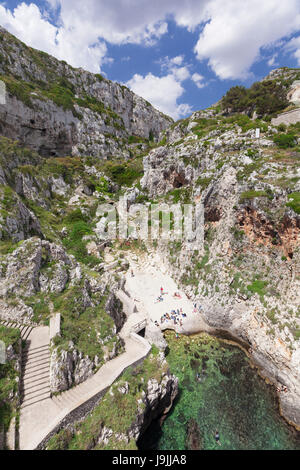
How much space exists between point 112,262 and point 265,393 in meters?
20.8

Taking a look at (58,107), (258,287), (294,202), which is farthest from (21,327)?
(58,107)

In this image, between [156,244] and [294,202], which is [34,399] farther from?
[156,244]

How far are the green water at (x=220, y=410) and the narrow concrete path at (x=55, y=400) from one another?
3864 millimetres

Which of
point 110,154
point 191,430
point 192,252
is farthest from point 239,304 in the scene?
point 110,154

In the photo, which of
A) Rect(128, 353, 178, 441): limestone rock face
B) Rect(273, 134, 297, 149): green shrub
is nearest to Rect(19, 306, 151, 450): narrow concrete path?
Rect(128, 353, 178, 441): limestone rock face

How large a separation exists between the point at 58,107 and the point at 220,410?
6714 cm

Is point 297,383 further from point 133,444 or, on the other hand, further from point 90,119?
point 90,119

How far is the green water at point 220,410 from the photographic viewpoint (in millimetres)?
10984

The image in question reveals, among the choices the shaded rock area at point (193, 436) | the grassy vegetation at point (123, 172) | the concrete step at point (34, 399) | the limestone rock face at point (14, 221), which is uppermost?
the grassy vegetation at point (123, 172)

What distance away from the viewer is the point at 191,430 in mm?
11484

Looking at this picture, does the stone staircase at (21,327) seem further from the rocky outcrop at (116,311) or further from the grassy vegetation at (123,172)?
the grassy vegetation at (123,172)

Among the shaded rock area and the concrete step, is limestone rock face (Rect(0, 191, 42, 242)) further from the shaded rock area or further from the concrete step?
the shaded rock area

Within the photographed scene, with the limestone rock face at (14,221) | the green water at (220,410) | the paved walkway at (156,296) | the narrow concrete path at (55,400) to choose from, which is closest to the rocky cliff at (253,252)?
the paved walkway at (156,296)

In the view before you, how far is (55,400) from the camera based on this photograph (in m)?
9.74
